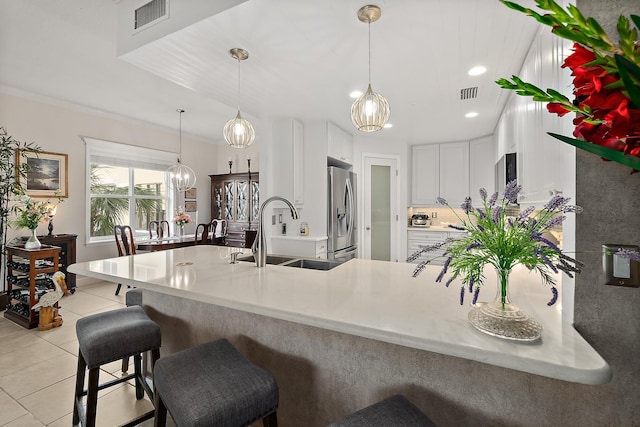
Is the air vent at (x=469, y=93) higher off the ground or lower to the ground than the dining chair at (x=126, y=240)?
higher

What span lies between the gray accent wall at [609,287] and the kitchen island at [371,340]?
0.09 m

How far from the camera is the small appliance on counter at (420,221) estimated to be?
18.0 feet

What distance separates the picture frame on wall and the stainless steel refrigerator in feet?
11.8

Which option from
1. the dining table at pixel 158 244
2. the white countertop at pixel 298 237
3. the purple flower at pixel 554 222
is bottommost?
the dining table at pixel 158 244

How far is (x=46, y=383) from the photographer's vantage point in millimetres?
2209

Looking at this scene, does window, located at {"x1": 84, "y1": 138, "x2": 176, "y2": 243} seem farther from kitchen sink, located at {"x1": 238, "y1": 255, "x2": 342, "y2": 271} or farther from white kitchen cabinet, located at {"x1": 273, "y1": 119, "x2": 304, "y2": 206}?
kitchen sink, located at {"x1": 238, "y1": 255, "x2": 342, "y2": 271}

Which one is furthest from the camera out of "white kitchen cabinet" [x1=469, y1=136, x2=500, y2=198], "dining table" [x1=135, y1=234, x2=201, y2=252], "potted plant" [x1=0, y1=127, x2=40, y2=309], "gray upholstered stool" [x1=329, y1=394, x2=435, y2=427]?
"white kitchen cabinet" [x1=469, y1=136, x2=500, y2=198]

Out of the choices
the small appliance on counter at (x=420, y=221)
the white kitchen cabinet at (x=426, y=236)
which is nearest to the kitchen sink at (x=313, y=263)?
the white kitchen cabinet at (x=426, y=236)

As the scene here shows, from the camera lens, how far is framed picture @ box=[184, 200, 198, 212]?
20.6 feet

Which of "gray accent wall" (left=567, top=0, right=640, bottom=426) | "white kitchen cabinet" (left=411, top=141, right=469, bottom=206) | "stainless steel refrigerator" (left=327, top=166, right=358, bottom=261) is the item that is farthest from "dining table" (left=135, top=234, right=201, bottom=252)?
"gray accent wall" (left=567, top=0, right=640, bottom=426)

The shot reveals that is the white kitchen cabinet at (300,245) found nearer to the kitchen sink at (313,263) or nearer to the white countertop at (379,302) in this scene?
the kitchen sink at (313,263)

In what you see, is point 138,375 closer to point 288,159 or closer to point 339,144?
point 288,159

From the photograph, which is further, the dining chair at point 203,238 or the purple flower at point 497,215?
the dining chair at point 203,238

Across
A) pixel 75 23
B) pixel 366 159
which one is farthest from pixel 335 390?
pixel 366 159
